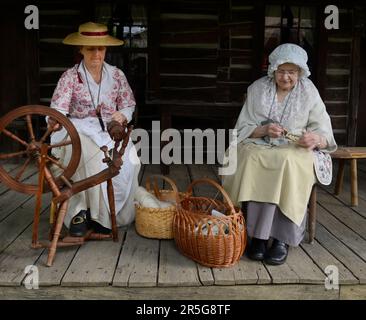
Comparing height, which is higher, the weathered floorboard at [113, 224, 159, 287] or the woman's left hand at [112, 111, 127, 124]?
the woman's left hand at [112, 111, 127, 124]

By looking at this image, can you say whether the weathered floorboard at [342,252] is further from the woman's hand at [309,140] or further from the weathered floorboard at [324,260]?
the woman's hand at [309,140]

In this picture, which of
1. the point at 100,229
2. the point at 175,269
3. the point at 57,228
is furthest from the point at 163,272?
the point at 100,229

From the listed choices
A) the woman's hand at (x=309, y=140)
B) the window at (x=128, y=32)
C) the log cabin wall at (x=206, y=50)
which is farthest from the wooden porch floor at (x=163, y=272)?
the window at (x=128, y=32)

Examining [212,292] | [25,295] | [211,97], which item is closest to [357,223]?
[212,292]

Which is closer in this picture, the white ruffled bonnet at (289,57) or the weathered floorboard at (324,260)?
the weathered floorboard at (324,260)

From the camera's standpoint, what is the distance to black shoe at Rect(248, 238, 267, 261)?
2728mm

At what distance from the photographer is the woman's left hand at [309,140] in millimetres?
2756

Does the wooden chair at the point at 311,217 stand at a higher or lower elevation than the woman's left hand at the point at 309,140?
lower

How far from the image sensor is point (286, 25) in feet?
19.2

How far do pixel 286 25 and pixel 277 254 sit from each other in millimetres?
3910

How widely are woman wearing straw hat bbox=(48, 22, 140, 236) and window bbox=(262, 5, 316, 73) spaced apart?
3064 mm

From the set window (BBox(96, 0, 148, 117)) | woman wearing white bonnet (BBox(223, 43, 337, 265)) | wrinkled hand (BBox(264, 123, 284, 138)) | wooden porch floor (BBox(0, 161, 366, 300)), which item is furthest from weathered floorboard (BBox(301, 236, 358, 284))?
window (BBox(96, 0, 148, 117))

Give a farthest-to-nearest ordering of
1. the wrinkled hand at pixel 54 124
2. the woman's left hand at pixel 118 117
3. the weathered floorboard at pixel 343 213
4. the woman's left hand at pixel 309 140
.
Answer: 1. the weathered floorboard at pixel 343 213
2. the woman's left hand at pixel 118 117
3. the woman's left hand at pixel 309 140
4. the wrinkled hand at pixel 54 124

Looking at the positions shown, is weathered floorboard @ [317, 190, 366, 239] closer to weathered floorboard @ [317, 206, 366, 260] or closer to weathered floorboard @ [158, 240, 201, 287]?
weathered floorboard @ [317, 206, 366, 260]
